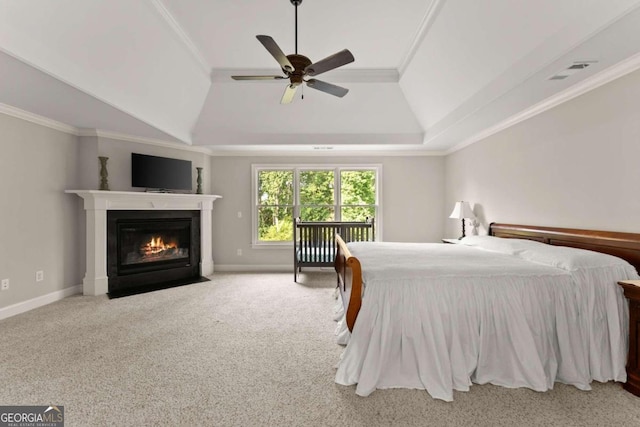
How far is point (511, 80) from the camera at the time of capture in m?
2.77

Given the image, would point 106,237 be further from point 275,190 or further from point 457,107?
point 457,107

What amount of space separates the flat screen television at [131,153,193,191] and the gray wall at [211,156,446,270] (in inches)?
27.8

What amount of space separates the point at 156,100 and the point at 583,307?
4.89 m

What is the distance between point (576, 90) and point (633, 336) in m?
2.23

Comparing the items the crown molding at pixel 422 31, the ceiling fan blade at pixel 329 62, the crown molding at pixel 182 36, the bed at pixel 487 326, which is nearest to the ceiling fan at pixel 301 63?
the ceiling fan blade at pixel 329 62

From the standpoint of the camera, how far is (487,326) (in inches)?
83.4

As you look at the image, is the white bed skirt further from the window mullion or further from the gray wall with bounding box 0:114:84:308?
the gray wall with bounding box 0:114:84:308

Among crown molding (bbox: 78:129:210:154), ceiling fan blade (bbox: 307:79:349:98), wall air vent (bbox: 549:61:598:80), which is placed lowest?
crown molding (bbox: 78:129:210:154)

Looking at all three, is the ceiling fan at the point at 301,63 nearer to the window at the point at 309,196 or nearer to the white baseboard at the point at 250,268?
the window at the point at 309,196

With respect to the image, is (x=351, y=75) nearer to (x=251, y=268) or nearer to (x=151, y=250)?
(x=251, y=268)

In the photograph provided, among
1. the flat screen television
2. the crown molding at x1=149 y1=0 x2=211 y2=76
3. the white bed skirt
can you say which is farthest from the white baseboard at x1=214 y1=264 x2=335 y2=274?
the white bed skirt

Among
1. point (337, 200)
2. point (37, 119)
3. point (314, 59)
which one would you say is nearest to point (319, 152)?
point (337, 200)

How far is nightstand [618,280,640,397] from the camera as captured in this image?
199cm

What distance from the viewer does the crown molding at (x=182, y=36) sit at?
2828mm
